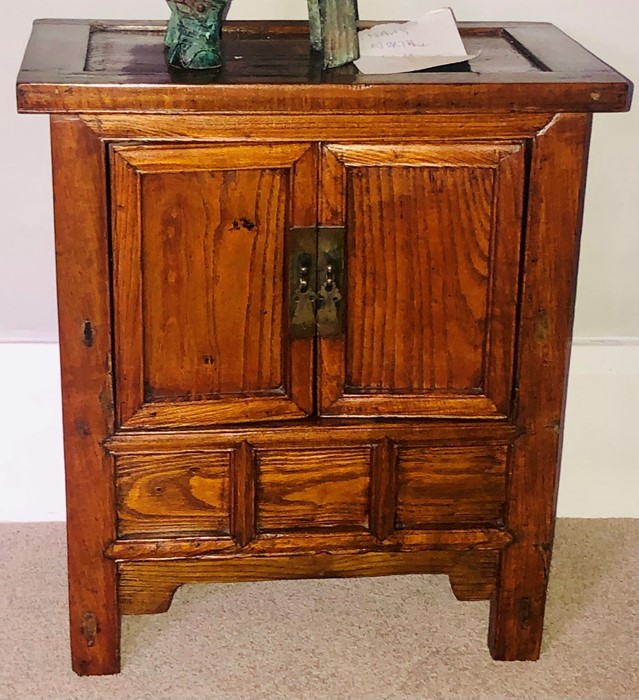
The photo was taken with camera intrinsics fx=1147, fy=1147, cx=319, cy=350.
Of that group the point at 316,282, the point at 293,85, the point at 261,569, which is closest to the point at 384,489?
the point at 261,569

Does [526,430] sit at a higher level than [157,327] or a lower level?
lower

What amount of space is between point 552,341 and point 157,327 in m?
0.50

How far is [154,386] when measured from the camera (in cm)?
143

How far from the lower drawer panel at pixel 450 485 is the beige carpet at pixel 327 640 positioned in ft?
0.76

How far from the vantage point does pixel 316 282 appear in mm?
1399

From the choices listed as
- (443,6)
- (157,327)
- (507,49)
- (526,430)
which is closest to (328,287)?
(157,327)

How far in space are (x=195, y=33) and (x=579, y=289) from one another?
32.7 inches

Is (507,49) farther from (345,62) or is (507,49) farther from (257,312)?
(257,312)

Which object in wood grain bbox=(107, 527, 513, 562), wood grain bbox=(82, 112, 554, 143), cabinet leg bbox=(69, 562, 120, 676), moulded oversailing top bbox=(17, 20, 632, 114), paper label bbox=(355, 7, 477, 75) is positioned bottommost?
cabinet leg bbox=(69, 562, 120, 676)

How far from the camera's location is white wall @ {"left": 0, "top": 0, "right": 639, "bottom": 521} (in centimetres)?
172

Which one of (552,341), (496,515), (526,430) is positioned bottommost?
(496,515)

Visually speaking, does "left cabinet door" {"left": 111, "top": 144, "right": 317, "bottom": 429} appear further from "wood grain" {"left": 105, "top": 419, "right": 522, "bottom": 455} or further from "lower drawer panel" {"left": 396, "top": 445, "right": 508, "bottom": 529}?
"lower drawer panel" {"left": 396, "top": 445, "right": 508, "bottom": 529}

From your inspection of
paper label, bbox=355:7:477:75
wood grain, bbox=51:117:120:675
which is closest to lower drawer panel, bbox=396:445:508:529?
wood grain, bbox=51:117:120:675

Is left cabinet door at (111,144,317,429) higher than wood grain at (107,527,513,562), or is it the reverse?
left cabinet door at (111,144,317,429)
